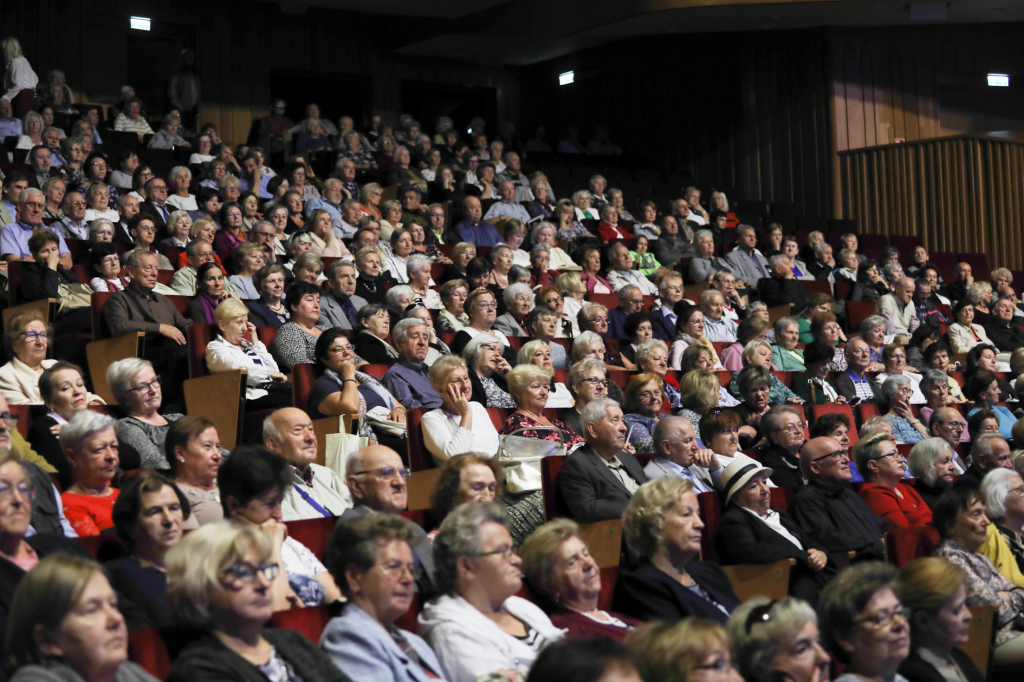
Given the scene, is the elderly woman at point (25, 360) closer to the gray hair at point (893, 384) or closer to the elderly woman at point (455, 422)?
the elderly woman at point (455, 422)

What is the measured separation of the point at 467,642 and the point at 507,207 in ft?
12.8

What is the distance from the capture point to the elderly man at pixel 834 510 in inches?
88.3

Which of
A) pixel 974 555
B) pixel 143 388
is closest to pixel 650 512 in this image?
pixel 974 555

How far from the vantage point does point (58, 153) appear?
447cm

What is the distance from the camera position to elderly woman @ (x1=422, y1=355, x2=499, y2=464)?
2338 millimetres

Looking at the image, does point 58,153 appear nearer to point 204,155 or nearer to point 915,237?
point 204,155

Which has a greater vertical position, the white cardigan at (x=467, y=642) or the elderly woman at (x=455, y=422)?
the elderly woman at (x=455, y=422)

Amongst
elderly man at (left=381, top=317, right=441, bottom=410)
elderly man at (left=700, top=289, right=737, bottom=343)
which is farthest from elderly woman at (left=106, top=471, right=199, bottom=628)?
elderly man at (left=700, top=289, right=737, bottom=343)

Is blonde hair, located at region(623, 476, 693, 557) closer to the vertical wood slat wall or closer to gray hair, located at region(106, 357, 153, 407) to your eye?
gray hair, located at region(106, 357, 153, 407)

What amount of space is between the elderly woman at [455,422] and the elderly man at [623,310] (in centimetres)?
139

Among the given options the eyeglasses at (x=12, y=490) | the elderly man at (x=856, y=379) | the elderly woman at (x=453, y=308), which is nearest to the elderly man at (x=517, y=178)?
the elderly woman at (x=453, y=308)

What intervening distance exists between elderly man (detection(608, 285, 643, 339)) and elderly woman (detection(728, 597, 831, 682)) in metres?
2.38

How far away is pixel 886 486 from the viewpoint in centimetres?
255

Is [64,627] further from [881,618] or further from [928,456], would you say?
[928,456]
